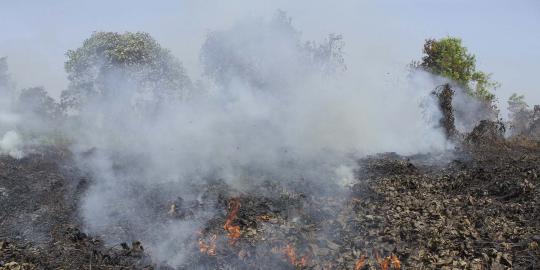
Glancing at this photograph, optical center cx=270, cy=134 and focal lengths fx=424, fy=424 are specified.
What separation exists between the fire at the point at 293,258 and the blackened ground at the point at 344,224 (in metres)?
0.02

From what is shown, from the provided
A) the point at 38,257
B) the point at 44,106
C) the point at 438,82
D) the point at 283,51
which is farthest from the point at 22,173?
the point at 438,82

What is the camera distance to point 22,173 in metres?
14.0

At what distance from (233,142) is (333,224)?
749 centimetres

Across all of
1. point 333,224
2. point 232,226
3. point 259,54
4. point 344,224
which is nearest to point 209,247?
point 232,226

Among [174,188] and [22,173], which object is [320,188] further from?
[22,173]

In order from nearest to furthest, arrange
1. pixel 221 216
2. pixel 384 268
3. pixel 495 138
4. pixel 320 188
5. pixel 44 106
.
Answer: pixel 384 268
pixel 221 216
pixel 320 188
pixel 495 138
pixel 44 106

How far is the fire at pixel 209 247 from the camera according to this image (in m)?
8.63

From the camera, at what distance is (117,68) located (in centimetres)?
2841

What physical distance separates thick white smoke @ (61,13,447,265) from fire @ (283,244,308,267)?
2157 mm

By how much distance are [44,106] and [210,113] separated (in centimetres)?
1547

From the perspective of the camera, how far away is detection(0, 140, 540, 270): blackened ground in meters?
8.16

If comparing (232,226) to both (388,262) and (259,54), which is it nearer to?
(388,262)

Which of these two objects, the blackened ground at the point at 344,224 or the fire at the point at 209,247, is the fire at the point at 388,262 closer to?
the blackened ground at the point at 344,224

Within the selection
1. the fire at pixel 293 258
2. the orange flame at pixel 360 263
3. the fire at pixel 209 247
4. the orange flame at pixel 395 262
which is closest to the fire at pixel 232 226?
the fire at pixel 209 247
